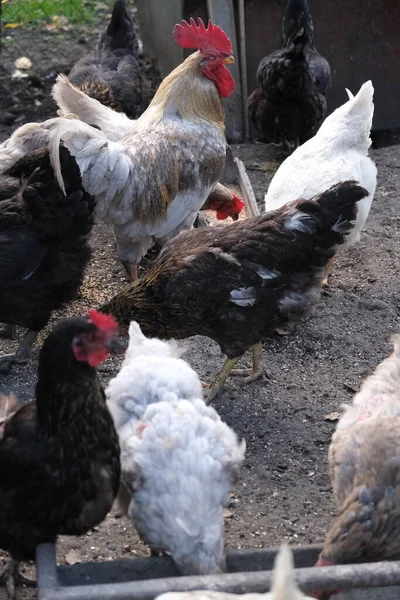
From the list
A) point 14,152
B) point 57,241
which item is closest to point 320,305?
point 57,241

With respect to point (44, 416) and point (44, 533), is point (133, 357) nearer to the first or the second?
point (44, 416)

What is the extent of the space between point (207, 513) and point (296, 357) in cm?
218

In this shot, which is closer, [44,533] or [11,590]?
[44,533]

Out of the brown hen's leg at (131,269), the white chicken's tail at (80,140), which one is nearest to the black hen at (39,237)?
the white chicken's tail at (80,140)

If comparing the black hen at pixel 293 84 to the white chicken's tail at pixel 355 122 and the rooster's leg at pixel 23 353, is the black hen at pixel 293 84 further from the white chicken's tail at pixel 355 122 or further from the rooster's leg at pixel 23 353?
the rooster's leg at pixel 23 353

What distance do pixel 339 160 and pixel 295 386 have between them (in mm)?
1633

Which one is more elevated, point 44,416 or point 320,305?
point 44,416

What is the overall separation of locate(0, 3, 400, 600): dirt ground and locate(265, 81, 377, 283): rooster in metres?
0.57

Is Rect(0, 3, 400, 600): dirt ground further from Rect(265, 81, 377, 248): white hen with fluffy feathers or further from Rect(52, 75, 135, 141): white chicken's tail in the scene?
Rect(52, 75, 135, 141): white chicken's tail

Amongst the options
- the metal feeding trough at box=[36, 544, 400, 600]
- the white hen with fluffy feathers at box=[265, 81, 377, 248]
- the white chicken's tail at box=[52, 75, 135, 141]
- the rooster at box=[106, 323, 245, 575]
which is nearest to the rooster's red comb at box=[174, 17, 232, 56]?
the white chicken's tail at box=[52, 75, 135, 141]

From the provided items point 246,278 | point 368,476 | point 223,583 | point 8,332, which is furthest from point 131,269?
point 223,583

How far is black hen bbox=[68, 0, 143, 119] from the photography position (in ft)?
24.7

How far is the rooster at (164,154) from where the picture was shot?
517 cm

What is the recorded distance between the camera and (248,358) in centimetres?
516
